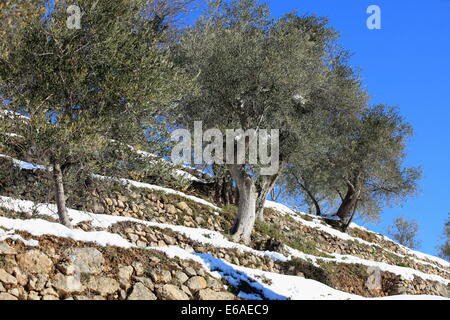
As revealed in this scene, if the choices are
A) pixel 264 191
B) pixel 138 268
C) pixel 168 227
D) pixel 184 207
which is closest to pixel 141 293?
pixel 138 268

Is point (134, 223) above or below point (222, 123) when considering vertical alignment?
below

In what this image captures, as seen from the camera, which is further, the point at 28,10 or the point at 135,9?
the point at 135,9

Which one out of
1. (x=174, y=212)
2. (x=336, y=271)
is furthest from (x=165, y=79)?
(x=336, y=271)

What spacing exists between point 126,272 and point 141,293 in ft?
2.59

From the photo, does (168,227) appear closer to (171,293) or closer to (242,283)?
(242,283)

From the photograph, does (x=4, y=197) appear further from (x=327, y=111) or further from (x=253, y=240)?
(x=327, y=111)

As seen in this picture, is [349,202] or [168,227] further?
[349,202]

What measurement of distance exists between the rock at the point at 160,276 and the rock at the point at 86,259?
1.39 metres

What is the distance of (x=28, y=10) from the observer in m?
12.7

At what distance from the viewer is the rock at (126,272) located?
1145 centimetres

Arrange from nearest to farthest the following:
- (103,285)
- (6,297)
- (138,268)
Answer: (6,297) < (103,285) < (138,268)

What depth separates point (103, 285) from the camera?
1089 cm

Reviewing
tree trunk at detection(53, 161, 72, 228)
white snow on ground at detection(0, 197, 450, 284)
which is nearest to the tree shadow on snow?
tree trunk at detection(53, 161, 72, 228)

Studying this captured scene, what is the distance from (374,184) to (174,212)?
23.4 metres
